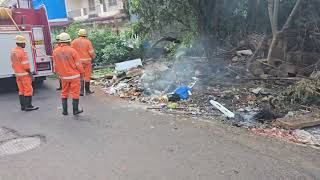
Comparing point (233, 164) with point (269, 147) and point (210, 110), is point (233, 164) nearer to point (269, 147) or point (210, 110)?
point (269, 147)

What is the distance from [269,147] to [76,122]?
3.45m

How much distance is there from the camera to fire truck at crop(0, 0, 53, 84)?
10.2 meters

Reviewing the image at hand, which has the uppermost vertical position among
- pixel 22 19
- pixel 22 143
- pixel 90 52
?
pixel 22 19

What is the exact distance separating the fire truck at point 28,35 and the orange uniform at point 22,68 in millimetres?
2154

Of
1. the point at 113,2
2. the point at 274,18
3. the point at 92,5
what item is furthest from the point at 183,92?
the point at 92,5

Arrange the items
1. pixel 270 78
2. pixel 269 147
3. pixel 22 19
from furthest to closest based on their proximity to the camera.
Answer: pixel 22 19, pixel 270 78, pixel 269 147

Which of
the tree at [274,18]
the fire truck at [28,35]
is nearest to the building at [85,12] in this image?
the fire truck at [28,35]

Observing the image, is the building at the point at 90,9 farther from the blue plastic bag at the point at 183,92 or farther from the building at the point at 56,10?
the blue plastic bag at the point at 183,92

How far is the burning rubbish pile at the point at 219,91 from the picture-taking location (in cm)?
726

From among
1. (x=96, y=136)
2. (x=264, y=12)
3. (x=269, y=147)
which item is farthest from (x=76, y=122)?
(x=264, y=12)

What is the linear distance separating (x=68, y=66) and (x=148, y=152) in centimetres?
276

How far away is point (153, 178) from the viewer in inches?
179

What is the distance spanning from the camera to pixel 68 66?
24.3ft

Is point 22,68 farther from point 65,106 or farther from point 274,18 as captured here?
point 274,18
